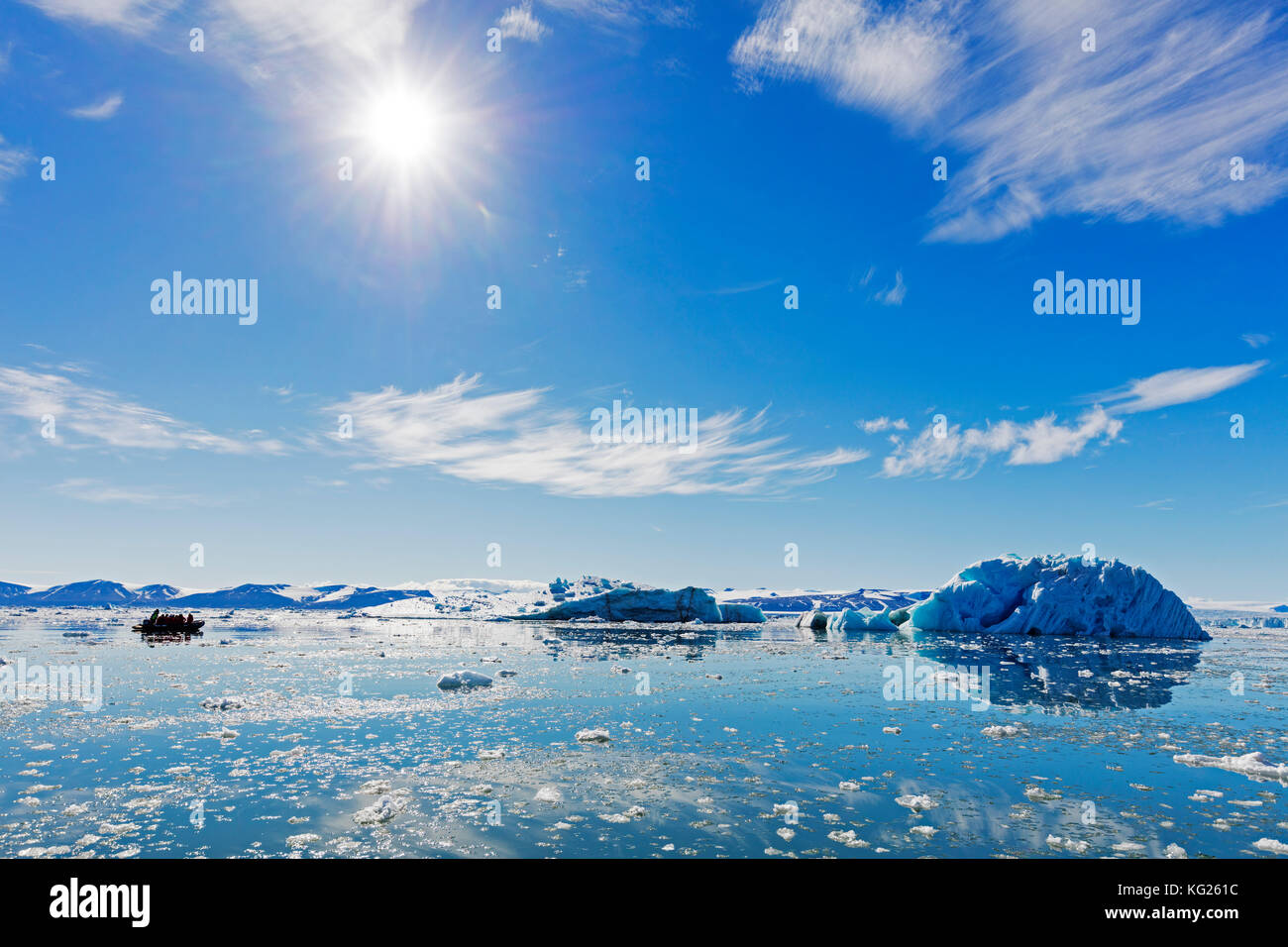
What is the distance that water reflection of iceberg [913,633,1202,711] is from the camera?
59.0 ft

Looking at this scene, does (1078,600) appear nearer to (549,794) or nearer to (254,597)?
(549,794)

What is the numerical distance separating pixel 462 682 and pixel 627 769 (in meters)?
10.5

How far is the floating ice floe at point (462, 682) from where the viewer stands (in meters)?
18.7

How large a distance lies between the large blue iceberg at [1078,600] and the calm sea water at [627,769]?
30.8 metres

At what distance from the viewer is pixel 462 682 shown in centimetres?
1895

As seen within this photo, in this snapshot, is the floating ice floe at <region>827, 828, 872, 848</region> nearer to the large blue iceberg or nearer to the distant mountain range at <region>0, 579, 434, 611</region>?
the large blue iceberg

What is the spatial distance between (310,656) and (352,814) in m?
24.6

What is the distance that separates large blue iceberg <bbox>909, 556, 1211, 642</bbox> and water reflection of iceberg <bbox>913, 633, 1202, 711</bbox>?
18.5ft

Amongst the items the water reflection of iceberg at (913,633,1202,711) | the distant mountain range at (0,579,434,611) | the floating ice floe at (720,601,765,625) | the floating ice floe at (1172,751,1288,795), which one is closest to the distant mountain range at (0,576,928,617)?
the distant mountain range at (0,579,434,611)

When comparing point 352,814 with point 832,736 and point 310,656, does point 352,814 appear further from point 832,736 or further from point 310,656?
point 310,656

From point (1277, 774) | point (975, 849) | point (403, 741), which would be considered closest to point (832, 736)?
point (975, 849)
